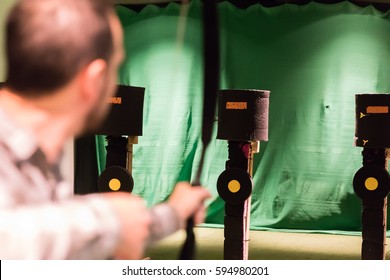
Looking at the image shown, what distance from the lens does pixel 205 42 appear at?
3.47 ft

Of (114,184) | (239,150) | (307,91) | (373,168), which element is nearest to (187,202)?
(114,184)

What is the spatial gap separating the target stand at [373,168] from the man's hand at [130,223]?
4.11ft

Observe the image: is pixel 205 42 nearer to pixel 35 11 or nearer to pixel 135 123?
pixel 35 11

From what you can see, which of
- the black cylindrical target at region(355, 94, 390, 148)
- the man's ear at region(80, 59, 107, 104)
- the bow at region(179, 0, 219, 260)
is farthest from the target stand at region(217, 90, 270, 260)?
the man's ear at region(80, 59, 107, 104)

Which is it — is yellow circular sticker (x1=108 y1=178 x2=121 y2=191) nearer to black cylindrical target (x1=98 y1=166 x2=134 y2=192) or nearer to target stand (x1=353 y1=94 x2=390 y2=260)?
black cylindrical target (x1=98 y1=166 x2=134 y2=192)

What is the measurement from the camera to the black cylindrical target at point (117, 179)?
1.58 metres

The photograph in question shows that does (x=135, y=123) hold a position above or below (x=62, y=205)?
above

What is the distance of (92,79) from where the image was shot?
75 cm

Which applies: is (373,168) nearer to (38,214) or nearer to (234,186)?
(234,186)

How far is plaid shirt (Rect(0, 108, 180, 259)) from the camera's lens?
684mm

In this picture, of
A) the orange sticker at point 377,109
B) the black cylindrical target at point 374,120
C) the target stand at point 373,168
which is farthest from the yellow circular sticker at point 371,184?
the orange sticker at point 377,109

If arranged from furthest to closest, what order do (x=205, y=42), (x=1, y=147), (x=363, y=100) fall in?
(x=363, y=100) → (x=205, y=42) → (x=1, y=147)
